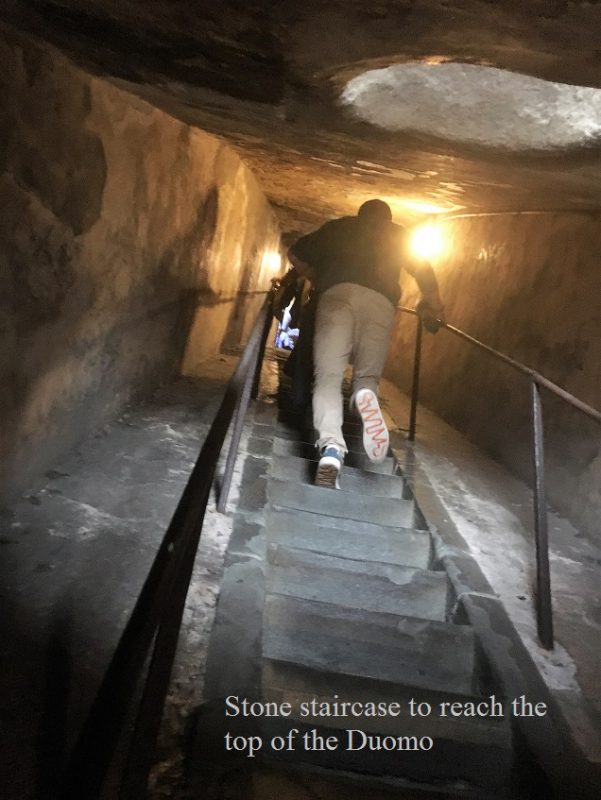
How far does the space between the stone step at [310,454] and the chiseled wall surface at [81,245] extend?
0.92m

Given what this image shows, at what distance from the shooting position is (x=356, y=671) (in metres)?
2.06

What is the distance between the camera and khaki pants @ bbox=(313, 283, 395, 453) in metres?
Result: 2.98

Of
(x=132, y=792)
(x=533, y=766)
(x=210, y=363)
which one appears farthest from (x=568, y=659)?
(x=210, y=363)

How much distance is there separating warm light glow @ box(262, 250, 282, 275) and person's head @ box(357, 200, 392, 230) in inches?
199

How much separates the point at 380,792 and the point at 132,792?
0.99 meters

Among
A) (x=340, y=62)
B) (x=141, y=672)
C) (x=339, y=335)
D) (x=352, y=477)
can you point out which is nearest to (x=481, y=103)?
(x=340, y=62)

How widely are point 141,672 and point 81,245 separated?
6.46 ft

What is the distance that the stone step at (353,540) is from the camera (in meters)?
2.65

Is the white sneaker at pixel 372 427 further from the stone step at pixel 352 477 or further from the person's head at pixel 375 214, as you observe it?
the person's head at pixel 375 214

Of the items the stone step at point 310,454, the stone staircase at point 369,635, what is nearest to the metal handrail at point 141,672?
the stone staircase at point 369,635

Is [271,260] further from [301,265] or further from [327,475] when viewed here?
[327,475]

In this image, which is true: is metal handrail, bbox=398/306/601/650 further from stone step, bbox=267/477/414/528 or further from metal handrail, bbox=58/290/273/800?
metal handrail, bbox=58/290/273/800

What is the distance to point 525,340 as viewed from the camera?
3959 millimetres

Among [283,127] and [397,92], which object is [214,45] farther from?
[283,127]
